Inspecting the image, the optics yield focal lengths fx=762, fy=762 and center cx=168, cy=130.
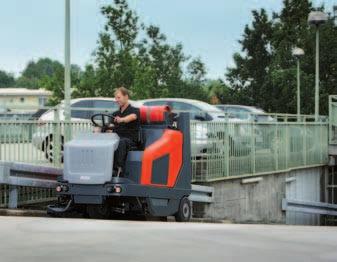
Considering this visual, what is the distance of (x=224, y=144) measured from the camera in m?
19.0

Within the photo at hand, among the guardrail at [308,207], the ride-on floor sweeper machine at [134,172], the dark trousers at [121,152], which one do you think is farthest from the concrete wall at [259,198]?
the dark trousers at [121,152]

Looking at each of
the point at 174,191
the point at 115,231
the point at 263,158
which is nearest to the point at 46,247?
the point at 115,231

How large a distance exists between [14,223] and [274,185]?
13.5 metres

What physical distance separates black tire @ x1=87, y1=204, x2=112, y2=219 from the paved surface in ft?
3.29

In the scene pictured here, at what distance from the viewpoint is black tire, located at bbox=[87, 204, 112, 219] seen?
1162 centimetres

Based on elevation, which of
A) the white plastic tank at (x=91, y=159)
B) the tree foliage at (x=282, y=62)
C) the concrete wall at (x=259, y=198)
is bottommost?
the concrete wall at (x=259, y=198)

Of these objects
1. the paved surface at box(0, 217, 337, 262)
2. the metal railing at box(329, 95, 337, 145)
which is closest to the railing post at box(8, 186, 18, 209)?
the paved surface at box(0, 217, 337, 262)

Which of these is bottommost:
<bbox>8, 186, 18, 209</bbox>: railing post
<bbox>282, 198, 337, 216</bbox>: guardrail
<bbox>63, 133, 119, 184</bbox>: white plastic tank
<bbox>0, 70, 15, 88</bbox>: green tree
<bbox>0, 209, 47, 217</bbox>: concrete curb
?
<bbox>282, 198, 337, 216</bbox>: guardrail

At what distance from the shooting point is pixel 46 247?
8.05 metres

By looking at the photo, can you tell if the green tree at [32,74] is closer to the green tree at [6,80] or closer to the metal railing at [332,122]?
the green tree at [6,80]

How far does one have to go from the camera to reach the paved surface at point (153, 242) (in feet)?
24.9

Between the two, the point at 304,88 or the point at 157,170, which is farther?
the point at 304,88

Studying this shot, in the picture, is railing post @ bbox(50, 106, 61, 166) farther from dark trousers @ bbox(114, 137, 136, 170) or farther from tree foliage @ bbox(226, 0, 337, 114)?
tree foliage @ bbox(226, 0, 337, 114)

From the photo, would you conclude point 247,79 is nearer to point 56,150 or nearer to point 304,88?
point 304,88
